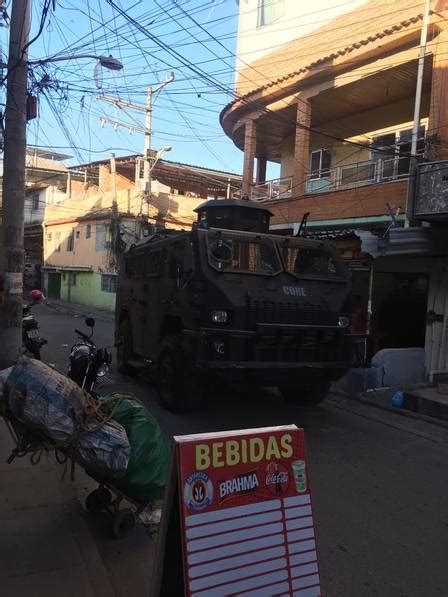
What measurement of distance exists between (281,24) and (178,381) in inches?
513

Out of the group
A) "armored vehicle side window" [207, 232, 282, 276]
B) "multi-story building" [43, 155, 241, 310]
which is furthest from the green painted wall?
"armored vehicle side window" [207, 232, 282, 276]

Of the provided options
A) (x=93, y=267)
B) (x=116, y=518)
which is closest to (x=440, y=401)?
(x=116, y=518)

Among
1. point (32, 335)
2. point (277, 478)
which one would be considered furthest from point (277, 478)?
point (32, 335)

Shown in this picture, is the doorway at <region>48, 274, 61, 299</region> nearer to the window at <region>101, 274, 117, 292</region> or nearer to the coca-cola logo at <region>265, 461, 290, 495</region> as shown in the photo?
the window at <region>101, 274, 117, 292</region>

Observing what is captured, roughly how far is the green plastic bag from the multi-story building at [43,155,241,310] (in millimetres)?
23049

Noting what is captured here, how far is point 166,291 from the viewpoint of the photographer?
7.28 meters

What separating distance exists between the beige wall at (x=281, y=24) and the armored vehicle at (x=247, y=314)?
978 centimetres

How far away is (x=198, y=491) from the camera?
2381mm

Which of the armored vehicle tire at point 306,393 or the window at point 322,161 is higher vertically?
the window at point 322,161

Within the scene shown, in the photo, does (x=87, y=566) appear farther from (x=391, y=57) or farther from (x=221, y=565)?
(x=391, y=57)

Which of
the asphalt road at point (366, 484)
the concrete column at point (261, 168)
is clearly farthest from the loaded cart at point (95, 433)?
the concrete column at point (261, 168)

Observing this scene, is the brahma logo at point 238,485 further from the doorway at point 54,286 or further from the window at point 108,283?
the doorway at point 54,286

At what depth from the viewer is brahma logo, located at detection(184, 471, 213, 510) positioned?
235 centimetres

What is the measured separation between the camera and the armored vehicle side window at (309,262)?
22.7 feet
